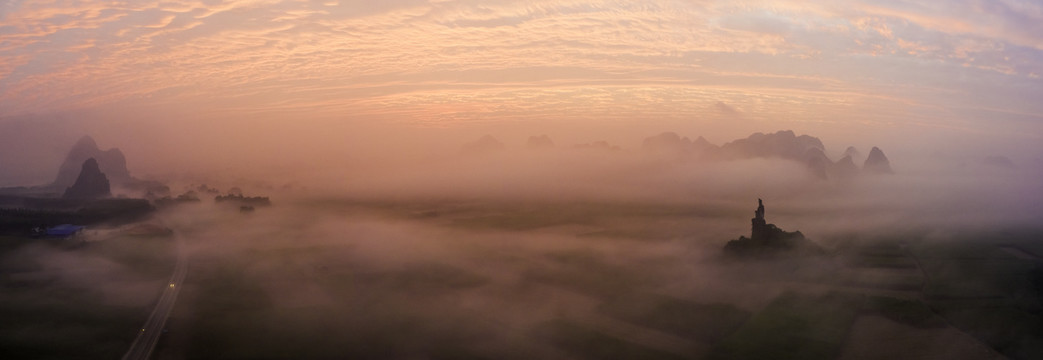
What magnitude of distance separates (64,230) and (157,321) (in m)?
82.9

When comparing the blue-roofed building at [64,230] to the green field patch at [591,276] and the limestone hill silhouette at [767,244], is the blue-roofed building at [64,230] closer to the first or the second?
the green field patch at [591,276]

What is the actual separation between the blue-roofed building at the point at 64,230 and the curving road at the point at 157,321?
41833 mm

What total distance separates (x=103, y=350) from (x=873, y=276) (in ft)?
478

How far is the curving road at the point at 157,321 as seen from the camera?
81188 mm

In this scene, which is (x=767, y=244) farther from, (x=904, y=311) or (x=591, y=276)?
(x=591, y=276)

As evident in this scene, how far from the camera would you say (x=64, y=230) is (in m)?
150

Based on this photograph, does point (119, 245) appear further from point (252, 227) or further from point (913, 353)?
point (913, 353)

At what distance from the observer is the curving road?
81.2 m

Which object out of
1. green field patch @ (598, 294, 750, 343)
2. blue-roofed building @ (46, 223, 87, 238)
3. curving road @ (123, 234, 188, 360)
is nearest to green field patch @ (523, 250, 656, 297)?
green field patch @ (598, 294, 750, 343)

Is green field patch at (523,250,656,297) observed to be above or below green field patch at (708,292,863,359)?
below

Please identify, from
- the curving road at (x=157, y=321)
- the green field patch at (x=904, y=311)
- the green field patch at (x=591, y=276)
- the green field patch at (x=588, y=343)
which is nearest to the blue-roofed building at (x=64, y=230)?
the curving road at (x=157, y=321)

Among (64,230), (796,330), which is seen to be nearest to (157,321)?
(64,230)

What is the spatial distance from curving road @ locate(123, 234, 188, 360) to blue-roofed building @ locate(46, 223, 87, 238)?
41.8 meters

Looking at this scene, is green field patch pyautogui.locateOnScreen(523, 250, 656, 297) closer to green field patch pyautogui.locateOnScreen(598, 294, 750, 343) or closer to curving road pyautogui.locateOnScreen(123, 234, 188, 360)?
green field patch pyautogui.locateOnScreen(598, 294, 750, 343)
